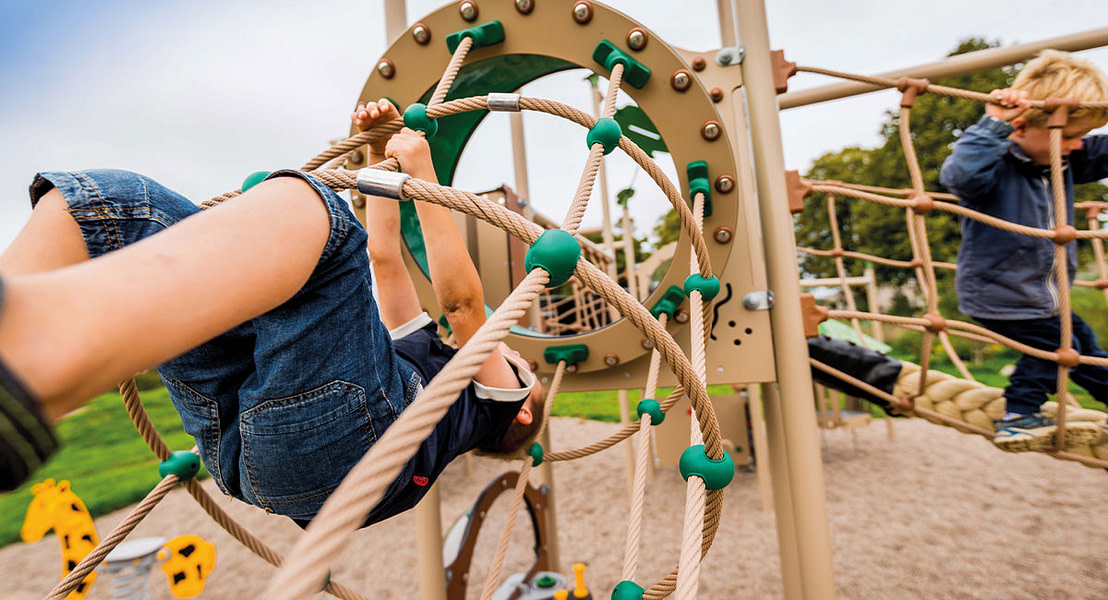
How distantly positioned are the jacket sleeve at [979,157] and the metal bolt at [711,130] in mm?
773

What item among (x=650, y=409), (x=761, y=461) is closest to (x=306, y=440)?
(x=650, y=409)

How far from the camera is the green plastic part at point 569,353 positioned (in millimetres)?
1272

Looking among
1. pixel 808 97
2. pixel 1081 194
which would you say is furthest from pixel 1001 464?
pixel 1081 194

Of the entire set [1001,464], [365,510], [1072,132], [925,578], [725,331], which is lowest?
[1001,464]

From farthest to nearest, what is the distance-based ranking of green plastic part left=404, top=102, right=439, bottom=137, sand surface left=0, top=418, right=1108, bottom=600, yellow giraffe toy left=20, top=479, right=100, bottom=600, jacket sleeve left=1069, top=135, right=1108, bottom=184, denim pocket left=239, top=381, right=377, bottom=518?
1. sand surface left=0, top=418, right=1108, bottom=600
2. yellow giraffe toy left=20, top=479, right=100, bottom=600
3. jacket sleeve left=1069, top=135, right=1108, bottom=184
4. green plastic part left=404, top=102, right=439, bottom=137
5. denim pocket left=239, top=381, right=377, bottom=518

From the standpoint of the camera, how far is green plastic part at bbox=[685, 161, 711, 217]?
1.10 metres

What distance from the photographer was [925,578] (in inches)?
75.1

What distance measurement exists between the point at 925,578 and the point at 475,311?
6.91 feet

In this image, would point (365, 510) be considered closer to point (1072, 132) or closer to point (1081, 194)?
point (1072, 132)

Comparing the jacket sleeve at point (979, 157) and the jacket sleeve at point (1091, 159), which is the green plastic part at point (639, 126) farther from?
the jacket sleeve at point (1091, 159)

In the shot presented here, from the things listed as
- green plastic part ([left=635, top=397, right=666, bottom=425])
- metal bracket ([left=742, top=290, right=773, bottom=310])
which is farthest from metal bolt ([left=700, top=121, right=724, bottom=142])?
green plastic part ([left=635, top=397, right=666, bottom=425])

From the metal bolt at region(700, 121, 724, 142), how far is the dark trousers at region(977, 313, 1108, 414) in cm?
101

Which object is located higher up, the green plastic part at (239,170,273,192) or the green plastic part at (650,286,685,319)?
the green plastic part at (239,170,273,192)

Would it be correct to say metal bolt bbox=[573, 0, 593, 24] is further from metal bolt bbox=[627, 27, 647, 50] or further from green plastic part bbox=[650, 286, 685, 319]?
green plastic part bbox=[650, 286, 685, 319]
